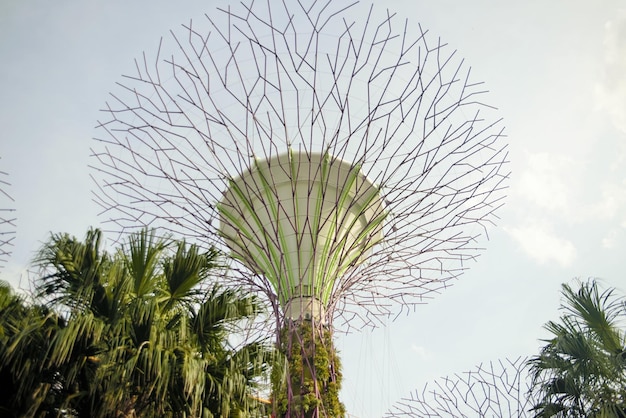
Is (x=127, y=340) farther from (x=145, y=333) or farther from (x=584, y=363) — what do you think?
(x=584, y=363)

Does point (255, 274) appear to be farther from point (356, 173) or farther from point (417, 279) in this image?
point (417, 279)

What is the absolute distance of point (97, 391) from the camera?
24.7 ft

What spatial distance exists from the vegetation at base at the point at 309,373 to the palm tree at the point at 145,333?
2.25 meters

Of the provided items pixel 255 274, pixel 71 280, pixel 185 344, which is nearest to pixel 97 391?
pixel 185 344

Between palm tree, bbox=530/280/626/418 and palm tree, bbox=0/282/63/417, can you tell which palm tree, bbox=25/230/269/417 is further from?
palm tree, bbox=530/280/626/418

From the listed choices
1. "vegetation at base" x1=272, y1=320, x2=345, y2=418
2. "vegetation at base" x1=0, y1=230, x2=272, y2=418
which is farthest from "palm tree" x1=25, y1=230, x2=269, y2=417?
"vegetation at base" x1=272, y1=320, x2=345, y2=418

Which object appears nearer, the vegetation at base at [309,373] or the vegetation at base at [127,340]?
the vegetation at base at [127,340]

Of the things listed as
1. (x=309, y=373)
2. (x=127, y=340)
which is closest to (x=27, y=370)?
(x=127, y=340)

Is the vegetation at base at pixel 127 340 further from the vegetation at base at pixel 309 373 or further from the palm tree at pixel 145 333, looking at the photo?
the vegetation at base at pixel 309 373

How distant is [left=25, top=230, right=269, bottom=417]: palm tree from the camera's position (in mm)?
7457

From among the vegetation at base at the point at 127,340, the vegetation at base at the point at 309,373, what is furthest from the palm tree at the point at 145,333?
the vegetation at base at the point at 309,373

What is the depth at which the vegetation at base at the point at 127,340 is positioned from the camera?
732 centimetres

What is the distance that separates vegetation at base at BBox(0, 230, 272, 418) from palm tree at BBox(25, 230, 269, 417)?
1 centimetres

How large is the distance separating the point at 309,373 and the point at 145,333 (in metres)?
4.31
